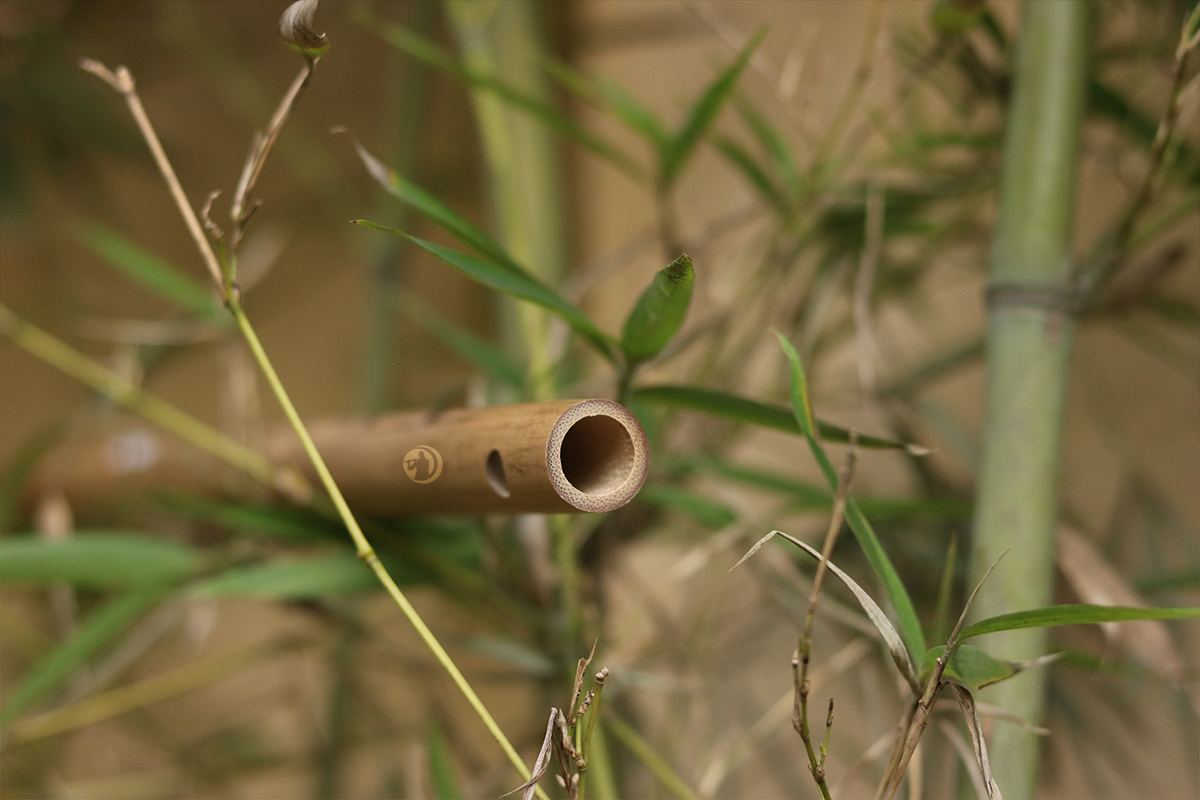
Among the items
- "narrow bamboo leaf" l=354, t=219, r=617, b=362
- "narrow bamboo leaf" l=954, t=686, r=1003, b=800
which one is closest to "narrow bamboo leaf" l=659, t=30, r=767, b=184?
"narrow bamboo leaf" l=354, t=219, r=617, b=362

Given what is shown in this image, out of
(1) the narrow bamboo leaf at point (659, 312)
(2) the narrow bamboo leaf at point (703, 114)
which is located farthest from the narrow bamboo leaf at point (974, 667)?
(2) the narrow bamboo leaf at point (703, 114)

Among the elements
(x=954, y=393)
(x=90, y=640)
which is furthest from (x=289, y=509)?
(x=954, y=393)

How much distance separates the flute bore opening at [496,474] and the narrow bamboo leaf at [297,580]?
0.14 meters

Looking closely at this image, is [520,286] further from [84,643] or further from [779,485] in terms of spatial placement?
[84,643]

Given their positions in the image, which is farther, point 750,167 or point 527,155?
point 527,155

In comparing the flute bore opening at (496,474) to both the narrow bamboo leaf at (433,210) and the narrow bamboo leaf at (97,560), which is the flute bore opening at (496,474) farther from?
the narrow bamboo leaf at (97,560)

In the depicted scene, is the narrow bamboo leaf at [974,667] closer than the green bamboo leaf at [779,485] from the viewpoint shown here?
Yes

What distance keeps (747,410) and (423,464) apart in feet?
0.33

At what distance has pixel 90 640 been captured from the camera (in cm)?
41

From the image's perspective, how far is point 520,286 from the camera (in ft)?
0.84

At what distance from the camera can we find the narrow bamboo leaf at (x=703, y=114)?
325 mm

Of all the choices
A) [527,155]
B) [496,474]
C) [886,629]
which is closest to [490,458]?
[496,474]

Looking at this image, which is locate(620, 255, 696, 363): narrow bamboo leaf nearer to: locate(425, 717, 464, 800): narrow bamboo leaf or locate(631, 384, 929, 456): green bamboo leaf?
locate(631, 384, 929, 456): green bamboo leaf

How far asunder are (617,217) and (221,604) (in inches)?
19.6
